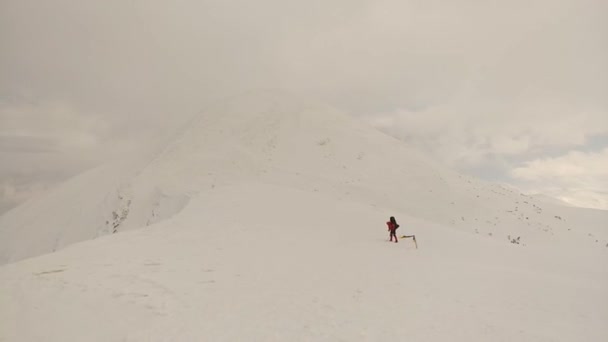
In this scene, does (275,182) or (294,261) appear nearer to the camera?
(294,261)

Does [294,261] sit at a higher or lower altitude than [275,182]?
lower

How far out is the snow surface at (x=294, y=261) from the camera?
23.5 ft

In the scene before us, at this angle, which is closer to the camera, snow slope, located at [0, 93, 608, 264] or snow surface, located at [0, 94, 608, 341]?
snow surface, located at [0, 94, 608, 341]

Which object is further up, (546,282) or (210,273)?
(546,282)

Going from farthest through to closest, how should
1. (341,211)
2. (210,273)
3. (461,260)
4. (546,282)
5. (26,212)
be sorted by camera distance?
(26,212) → (341,211) → (461,260) → (546,282) → (210,273)

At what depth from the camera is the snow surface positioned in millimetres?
7156

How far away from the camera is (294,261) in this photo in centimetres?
1175

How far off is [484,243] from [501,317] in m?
9.74

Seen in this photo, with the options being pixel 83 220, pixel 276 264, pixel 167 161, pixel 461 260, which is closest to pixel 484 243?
pixel 461 260

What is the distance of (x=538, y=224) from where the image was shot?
84.1 ft

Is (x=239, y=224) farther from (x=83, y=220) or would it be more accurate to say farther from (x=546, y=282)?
(x=83, y=220)

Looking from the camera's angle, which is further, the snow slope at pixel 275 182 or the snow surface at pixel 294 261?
the snow slope at pixel 275 182

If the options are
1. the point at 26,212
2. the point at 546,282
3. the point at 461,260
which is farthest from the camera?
the point at 26,212

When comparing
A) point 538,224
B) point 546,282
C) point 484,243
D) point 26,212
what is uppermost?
point 538,224
